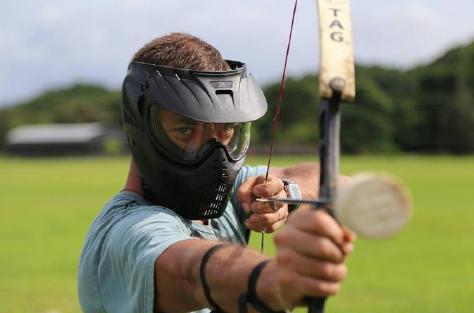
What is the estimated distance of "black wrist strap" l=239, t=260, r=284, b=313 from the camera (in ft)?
7.47

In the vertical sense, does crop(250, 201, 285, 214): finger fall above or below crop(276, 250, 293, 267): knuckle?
below

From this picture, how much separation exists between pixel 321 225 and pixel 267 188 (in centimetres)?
174

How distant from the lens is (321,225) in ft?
6.48

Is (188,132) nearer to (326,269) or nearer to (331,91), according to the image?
(331,91)

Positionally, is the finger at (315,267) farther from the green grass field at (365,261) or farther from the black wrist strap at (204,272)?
the green grass field at (365,261)

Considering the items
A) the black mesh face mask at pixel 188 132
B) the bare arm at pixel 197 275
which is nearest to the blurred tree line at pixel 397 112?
the black mesh face mask at pixel 188 132

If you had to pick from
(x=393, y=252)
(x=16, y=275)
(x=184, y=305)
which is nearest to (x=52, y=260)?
(x=16, y=275)

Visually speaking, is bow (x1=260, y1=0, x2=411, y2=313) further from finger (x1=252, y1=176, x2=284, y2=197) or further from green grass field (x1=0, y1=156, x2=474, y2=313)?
green grass field (x1=0, y1=156, x2=474, y2=313)

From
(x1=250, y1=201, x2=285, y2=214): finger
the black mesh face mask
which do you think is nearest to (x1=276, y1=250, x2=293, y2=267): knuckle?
the black mesh face mask

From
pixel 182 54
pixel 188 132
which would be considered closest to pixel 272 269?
pixel 188 132

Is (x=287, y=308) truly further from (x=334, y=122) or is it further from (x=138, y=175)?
(x=138, y=175)

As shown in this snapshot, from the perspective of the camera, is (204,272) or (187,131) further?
(187,131)

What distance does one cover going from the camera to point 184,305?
106 inches

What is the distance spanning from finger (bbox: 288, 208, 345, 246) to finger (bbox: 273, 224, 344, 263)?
0.04 feet
